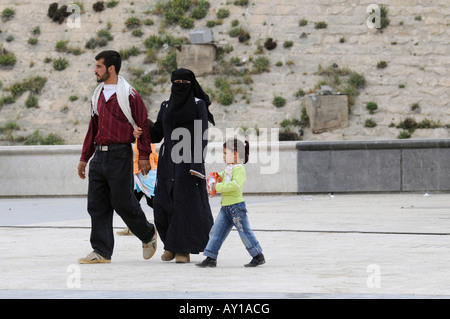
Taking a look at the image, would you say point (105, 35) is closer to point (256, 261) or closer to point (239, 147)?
point (239, 147)

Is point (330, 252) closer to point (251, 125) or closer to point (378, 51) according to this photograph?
point (251, 125)

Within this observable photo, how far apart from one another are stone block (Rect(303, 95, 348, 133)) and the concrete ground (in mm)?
23504

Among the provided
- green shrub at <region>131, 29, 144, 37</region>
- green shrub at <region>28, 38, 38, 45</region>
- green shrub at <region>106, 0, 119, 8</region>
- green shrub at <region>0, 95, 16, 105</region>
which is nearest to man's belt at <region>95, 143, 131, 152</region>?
green shrub at <region>0, 95, 16, 105</region>

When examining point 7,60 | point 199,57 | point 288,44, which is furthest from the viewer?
point 7,60

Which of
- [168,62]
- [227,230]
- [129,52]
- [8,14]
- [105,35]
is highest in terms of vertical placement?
[8,14]

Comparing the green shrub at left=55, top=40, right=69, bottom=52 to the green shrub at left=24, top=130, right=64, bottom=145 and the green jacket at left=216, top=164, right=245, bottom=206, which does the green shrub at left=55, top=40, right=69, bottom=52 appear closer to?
the green shrub at left=24, top=130, right=64, bottom=145

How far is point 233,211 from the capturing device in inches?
316

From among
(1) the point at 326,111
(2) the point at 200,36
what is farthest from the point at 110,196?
(2) the point at 200,36

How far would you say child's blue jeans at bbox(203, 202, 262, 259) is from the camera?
7992 millimetres

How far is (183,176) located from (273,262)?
1.08 metres

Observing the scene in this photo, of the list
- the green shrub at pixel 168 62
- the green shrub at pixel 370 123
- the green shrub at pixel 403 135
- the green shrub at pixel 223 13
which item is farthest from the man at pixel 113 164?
the green shrub at pixel 223 13

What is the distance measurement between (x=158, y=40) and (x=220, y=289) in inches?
1497

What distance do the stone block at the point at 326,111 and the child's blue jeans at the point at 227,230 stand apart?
98.0 ft

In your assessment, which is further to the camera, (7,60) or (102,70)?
(7,60)
